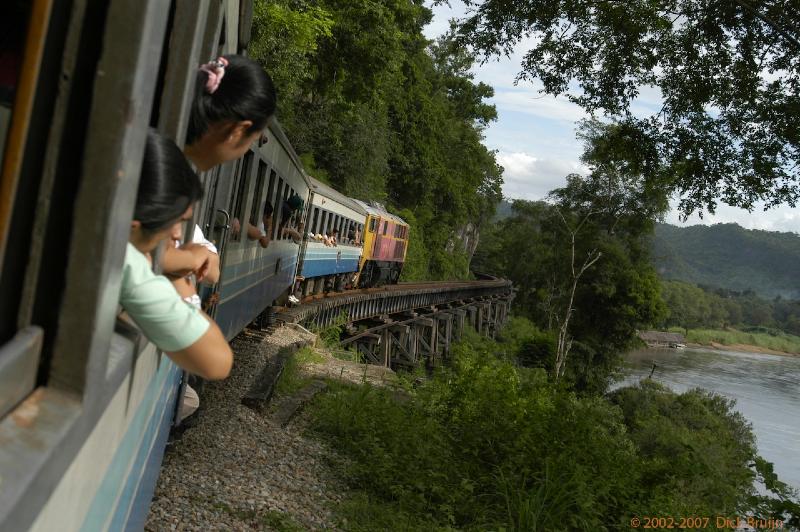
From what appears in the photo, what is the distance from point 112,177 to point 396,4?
22.9 m

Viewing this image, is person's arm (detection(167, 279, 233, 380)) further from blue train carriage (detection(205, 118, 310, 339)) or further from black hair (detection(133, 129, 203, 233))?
blue train carriage (detection(205, 118, 310, 339))

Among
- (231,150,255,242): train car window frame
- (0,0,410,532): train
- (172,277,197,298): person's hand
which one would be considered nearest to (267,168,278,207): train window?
(231,150,255,242): train car window frame

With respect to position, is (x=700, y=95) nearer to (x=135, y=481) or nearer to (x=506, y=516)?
(x=506, y=516)

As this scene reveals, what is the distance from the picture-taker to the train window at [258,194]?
7.14 metres

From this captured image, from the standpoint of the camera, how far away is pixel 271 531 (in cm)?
601

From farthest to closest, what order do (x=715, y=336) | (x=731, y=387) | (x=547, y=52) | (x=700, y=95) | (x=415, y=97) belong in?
1. (x=715, y=336)
2. (x=731, y=387)
3. (x=415, y=97)
4. (x=547, y=52)
5. (x=700, y=95)

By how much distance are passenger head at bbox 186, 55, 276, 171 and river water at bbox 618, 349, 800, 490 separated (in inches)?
1090

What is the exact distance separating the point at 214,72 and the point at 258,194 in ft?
16.9

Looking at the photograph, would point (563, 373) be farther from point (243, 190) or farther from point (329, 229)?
point (243, 190)

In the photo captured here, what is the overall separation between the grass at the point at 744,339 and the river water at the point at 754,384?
12524 mm

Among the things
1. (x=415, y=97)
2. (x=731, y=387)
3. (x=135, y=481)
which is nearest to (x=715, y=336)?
(x=731, y=387)

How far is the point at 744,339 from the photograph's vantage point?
416 ft

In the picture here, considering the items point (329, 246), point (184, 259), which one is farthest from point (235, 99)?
point (329, 246)

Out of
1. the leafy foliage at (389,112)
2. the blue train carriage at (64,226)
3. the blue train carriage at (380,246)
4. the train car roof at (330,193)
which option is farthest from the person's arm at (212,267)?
the blue train carriage at (380,246)
